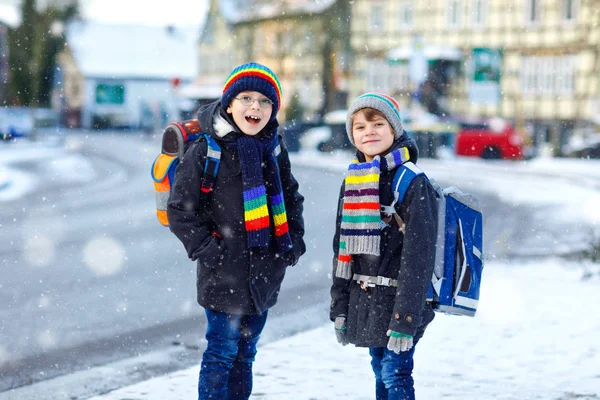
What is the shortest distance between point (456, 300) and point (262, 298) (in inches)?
31.3

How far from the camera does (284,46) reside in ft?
161

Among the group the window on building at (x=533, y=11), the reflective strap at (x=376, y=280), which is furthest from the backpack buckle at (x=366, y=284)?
the window on building at (x=533, y=11)

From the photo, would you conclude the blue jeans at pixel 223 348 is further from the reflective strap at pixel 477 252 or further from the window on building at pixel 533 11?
the window on building at pixel 533 11

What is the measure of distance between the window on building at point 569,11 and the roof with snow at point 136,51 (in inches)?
1566

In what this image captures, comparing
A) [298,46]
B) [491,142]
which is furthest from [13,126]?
[491,142]

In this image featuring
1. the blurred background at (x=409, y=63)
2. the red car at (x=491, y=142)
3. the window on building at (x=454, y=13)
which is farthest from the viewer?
the window on building at (x=454, y=13)

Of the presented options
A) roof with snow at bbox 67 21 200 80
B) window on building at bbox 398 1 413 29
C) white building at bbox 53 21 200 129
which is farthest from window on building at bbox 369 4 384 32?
roof with snow at bbox 67 21 200 80

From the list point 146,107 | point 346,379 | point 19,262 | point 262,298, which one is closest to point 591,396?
point 346,379

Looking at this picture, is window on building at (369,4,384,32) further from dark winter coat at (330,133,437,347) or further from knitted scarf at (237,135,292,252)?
dark winter coat at (330,133,437,347)

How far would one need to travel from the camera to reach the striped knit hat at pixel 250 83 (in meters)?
3.58

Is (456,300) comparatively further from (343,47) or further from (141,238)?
(343,47)

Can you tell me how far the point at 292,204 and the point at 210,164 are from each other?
0.46 m

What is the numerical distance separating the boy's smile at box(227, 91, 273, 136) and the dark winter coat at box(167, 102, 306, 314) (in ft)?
0.12

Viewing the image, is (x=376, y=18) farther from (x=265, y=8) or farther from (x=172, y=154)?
(x=172, y=154)
